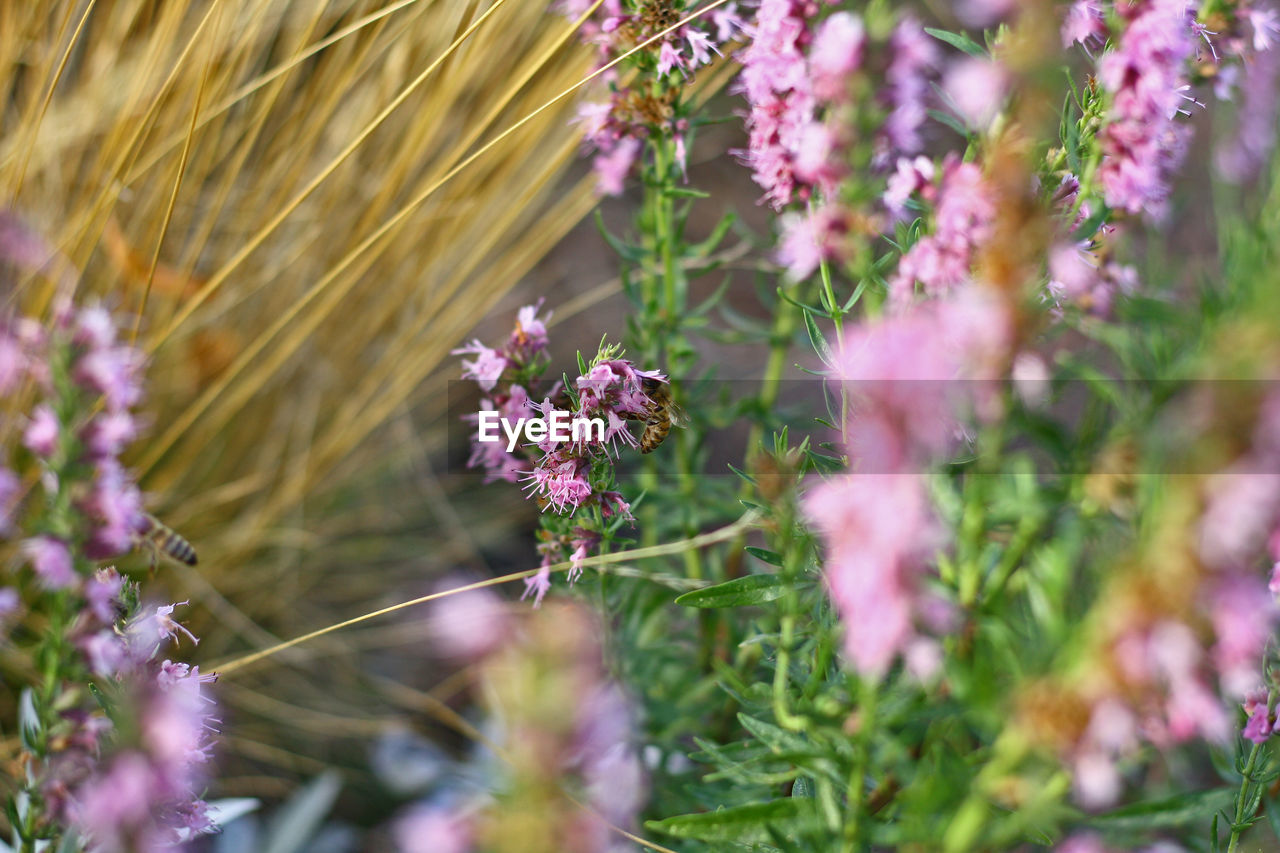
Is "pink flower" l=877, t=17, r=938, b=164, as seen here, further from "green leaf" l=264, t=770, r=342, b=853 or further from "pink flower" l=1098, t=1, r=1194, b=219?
"green leaf" l=264, t=770, r=342, b=853

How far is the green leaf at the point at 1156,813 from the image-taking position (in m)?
0.80

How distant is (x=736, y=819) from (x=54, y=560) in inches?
25.8

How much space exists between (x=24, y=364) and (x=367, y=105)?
1.35 m

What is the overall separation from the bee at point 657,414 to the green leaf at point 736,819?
54cm

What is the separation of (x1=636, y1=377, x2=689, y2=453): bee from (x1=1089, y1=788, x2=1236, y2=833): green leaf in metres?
0.70

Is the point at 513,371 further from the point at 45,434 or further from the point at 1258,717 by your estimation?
the point at 1258,717

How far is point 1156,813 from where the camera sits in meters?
0.81

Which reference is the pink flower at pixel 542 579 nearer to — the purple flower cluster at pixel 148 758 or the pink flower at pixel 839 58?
the purple flower cluster at pixel 148 758

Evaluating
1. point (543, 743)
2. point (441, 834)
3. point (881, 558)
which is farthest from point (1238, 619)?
point (441, 834)

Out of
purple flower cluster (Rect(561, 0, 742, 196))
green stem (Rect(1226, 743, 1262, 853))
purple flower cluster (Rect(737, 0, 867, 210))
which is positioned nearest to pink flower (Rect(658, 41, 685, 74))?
purple flower cluster (Rect(561, 0, 742, 196))

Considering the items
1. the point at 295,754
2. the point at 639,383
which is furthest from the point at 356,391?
the point at 639,383

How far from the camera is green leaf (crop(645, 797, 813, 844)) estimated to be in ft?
2.81

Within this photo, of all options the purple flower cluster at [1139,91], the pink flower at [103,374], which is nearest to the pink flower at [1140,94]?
the purple flower cluster at [1139,91]

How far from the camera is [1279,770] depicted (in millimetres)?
1065
